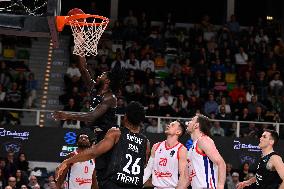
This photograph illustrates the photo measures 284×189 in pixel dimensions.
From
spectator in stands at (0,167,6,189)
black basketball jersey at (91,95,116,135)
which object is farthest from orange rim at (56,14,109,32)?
spectator in stands at (0,167,6,189)

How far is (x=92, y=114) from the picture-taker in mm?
→ 7410

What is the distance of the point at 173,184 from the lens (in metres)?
10.2

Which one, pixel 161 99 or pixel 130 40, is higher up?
pixel 130 40

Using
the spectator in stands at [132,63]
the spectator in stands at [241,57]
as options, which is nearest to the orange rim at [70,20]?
the spectator in stands at [132,63]

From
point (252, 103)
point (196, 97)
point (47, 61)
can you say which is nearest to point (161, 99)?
point (196, 97)

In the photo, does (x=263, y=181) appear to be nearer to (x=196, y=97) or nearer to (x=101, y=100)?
(x=101, y=100)

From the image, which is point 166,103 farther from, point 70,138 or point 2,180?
point 2,180

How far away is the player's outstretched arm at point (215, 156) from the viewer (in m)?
8.67

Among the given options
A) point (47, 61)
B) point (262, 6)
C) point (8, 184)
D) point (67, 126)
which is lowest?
point (8, 184)

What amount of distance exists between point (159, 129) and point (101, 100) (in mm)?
10707

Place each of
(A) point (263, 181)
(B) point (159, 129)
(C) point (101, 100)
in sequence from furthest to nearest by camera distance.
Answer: (B) point (159, 129), (A) point (263, 181), (C) point (101, 100)

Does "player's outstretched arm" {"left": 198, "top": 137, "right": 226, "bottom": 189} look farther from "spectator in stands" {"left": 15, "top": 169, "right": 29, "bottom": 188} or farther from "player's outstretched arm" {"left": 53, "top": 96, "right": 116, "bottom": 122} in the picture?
"spectator in stands" {"left": 15, "top": 169, "right": 29, "bottom": 188}

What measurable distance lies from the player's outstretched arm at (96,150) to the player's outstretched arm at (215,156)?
220 centimetres

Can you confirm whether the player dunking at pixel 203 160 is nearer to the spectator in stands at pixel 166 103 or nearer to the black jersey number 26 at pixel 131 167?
the black jersey number 26 at pixel 131 167
